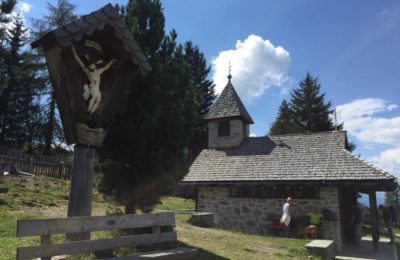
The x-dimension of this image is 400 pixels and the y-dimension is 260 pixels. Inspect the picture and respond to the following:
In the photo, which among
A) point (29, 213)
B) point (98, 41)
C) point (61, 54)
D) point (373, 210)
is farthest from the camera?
point (373, 210)

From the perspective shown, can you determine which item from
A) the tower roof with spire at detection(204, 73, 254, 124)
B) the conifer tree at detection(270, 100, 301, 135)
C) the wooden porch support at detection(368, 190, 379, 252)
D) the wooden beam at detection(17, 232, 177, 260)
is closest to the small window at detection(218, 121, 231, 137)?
the tower roof with spire at detection(204, 73, 254, 124)

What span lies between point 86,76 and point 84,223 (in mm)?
2865

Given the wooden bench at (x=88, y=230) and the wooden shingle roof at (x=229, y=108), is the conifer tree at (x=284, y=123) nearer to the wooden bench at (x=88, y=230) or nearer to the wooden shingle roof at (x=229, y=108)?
the wooden shingle roof at (x=229, y=108)

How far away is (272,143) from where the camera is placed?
20.0 meters

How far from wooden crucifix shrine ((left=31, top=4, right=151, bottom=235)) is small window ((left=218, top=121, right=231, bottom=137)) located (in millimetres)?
14282

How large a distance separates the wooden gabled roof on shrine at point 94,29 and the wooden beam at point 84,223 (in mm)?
2924

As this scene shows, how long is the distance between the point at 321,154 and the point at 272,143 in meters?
3.10

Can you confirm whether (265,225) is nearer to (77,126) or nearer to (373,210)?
(373,210)

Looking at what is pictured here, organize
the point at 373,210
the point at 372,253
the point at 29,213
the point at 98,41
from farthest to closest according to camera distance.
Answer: the point at 373,210 → the point at 372,253 → the point at 29,213 → the point at 98,41

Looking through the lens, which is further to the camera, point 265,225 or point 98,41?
point 265,225

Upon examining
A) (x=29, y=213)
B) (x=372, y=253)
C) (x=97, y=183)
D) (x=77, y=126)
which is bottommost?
(x=372, y=253)

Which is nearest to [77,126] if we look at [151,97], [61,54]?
[61,54]

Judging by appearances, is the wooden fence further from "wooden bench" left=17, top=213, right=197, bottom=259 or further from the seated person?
"wooden bench" left=17, top=213, right=197, bottom=259

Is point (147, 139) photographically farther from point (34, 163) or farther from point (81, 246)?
point (34, 163)
